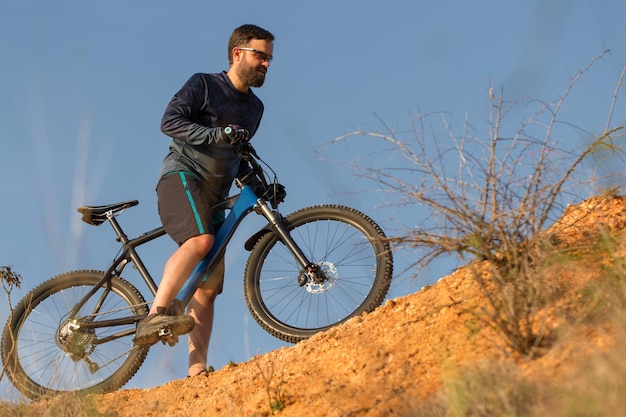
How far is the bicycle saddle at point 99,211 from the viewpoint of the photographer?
6766 mm

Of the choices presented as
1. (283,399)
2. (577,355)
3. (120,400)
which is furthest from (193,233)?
(577,355)

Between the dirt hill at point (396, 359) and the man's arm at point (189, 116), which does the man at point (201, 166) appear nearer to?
the man's arm at point (189, 116)

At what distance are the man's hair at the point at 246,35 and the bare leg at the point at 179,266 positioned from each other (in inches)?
59.7

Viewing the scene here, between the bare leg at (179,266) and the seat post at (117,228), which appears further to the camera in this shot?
the seat post at (117,228)

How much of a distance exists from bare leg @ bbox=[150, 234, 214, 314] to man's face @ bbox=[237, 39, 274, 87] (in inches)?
50.0

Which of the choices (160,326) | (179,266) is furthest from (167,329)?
(179,266)

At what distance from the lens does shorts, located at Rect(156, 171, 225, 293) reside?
20.1 ft

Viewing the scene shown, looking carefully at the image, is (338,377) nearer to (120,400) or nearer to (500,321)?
(500,321)

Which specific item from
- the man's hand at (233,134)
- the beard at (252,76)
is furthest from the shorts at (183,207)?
the beard at (252,76)

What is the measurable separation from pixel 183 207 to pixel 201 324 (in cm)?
98

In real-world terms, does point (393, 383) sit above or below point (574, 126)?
below

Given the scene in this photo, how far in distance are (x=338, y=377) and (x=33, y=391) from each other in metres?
3.31

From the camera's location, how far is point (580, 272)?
452 cm

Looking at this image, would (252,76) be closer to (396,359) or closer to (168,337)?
(168,337)
